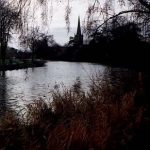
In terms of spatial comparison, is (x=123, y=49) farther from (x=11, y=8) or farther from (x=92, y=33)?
(x=11, y=8)

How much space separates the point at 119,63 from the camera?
25.7m

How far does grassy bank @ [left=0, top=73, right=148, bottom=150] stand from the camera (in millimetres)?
6840

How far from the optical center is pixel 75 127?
7.35 meters

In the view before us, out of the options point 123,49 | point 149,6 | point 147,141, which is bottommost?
point 147,141

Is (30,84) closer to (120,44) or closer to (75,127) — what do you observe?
(120,44)

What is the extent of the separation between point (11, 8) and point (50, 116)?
3.11 meters

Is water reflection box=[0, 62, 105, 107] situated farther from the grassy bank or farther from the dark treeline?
the grassy bank

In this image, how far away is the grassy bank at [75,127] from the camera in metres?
6.84

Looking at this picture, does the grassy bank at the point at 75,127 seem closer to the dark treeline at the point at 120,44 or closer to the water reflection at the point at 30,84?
the water reflection at the point at 30,84

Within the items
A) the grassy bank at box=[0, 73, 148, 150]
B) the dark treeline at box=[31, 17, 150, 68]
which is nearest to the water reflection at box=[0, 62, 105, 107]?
the dark treeline at box=[31, 17, 150, 68]

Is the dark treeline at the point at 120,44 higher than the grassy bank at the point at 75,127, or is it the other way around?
the dark treeline at the point at 120,44

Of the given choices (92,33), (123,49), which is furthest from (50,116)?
(123,49)

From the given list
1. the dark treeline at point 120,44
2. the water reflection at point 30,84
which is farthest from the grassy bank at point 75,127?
the dark treeline at point 120,44

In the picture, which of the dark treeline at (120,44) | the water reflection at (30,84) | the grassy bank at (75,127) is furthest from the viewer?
the water reflection at (30,84)
